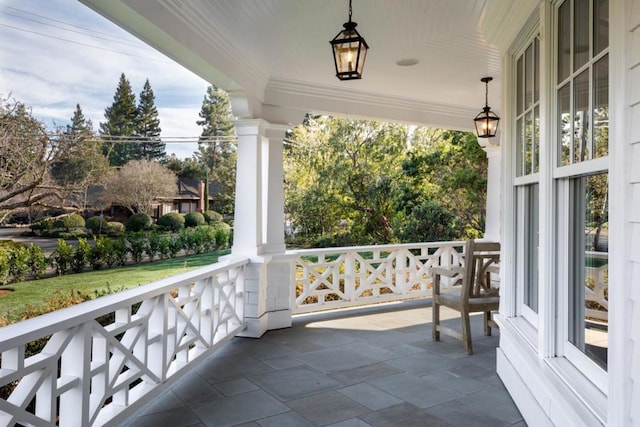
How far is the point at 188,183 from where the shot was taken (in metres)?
8.39

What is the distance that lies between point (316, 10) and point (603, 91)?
7.16 feet

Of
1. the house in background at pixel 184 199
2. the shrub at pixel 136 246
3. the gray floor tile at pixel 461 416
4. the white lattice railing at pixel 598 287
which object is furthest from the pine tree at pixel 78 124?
the white lattice railing at pixel 598 287

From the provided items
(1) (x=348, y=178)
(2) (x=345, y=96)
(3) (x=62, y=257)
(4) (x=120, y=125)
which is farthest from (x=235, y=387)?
(1) (x=348, y=178)

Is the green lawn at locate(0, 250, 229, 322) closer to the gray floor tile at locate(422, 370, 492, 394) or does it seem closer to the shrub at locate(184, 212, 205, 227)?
the shrub at locate(184, 212, 205, 227)

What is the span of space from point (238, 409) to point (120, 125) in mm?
4816

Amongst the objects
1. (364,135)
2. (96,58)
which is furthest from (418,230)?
(96,58)

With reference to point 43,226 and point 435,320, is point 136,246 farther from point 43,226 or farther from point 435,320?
point 435,320

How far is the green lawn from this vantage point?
4.14 meters

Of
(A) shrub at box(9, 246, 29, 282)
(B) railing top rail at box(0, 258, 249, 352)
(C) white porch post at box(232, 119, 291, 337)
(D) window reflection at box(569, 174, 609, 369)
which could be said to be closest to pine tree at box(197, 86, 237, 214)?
(C) white porch post at box(232, 119, 291, 337)

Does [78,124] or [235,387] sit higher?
[78,124]

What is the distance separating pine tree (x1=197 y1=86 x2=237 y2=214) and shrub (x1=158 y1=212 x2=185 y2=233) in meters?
1.20

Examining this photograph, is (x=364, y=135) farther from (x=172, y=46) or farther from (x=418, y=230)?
(x=172, y=46)

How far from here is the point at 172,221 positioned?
299 inches

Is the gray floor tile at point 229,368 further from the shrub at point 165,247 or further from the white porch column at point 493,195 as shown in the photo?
the white porch column at point 493,195
